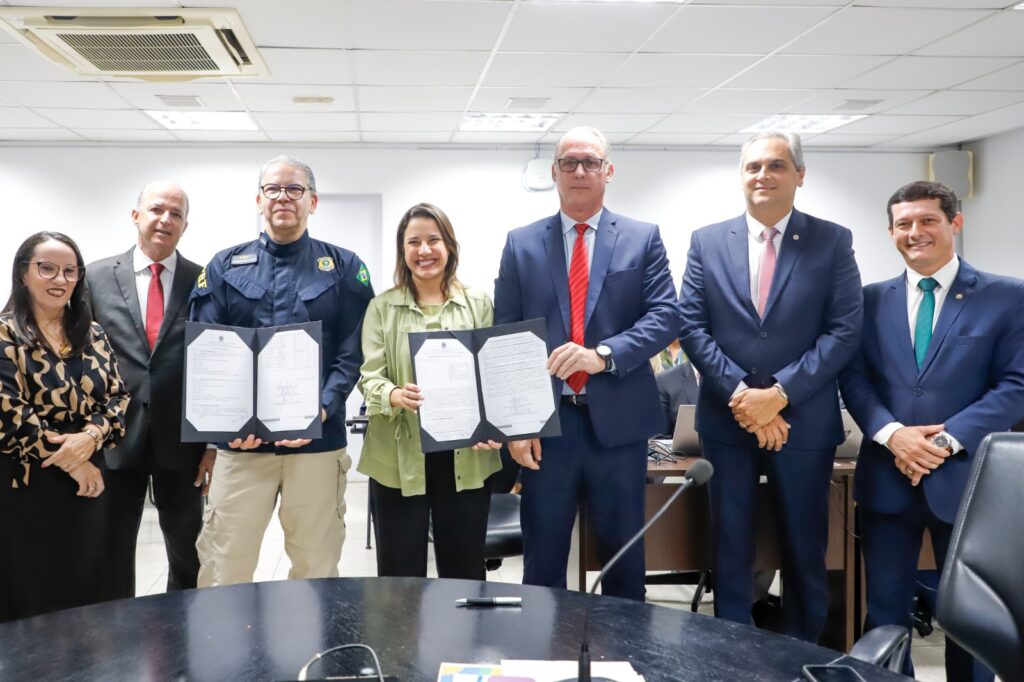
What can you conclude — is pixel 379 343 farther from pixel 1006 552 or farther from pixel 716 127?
pixel 716 127

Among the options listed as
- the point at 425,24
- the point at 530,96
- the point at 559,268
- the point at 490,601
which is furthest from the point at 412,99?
Answer: the point at 490,601

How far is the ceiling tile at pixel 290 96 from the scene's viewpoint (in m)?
5.09

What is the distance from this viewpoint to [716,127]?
6387mm

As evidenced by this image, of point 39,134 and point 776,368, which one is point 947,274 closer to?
point 776,368

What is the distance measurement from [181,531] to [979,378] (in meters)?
2.76

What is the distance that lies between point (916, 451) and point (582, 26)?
9.21 ft

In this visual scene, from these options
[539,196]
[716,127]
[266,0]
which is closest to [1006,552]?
[266,0]

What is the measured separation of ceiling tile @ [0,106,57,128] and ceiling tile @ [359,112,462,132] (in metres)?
2.38

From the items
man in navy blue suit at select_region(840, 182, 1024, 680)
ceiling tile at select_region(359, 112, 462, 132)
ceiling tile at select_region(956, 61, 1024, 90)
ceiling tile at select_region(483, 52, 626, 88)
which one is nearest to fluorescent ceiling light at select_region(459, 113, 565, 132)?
ceiling tile at select_region(359, 112, 462, 132)

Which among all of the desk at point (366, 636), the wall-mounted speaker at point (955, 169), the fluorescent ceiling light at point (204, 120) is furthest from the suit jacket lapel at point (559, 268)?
the wall-mounted speaker at point (955, 169)

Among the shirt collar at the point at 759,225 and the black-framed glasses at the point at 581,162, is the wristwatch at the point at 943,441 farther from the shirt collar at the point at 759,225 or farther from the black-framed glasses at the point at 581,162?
the black-framed glasses at the point at 581,162

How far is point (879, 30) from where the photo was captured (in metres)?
4.21

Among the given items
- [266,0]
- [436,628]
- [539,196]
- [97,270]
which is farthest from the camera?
[539,196]

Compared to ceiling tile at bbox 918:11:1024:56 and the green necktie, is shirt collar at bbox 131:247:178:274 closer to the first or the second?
the green necktie
